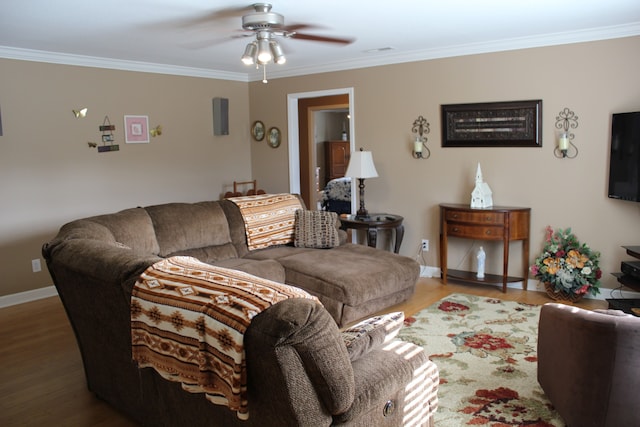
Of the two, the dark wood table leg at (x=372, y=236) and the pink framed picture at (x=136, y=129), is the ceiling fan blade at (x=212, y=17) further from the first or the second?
the dark wood table leg at (x=372, y=236)

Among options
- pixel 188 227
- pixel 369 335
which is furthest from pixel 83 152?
pixel 369 335

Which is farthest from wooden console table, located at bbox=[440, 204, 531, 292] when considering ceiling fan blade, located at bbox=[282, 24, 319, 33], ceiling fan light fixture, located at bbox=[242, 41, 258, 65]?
ceiling fan light fixture, located at bbox=[242, 41, 258, 65]

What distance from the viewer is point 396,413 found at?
2.17m

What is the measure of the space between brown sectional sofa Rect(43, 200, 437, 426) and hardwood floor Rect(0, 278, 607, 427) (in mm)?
143

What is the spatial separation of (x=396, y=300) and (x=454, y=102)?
2.08 m

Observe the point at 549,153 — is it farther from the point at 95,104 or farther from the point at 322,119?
the point at 322,119

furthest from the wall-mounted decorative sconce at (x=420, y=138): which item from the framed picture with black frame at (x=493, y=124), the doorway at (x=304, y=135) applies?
the doorway at (x=304, y=135)

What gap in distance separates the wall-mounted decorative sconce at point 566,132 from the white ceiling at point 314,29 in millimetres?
619

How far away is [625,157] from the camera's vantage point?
4.32 metres

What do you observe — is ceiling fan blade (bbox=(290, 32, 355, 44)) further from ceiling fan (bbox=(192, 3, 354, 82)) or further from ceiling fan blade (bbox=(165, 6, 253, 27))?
ceiling fan blade (bbox=(165, 6, 253, 27))

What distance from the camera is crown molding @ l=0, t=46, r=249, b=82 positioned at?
4811 mm

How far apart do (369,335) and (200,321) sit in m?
0.65

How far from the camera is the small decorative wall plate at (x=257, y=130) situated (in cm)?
681

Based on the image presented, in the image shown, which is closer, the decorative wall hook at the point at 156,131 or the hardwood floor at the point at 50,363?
the hardwood floor at the point at 50,363
